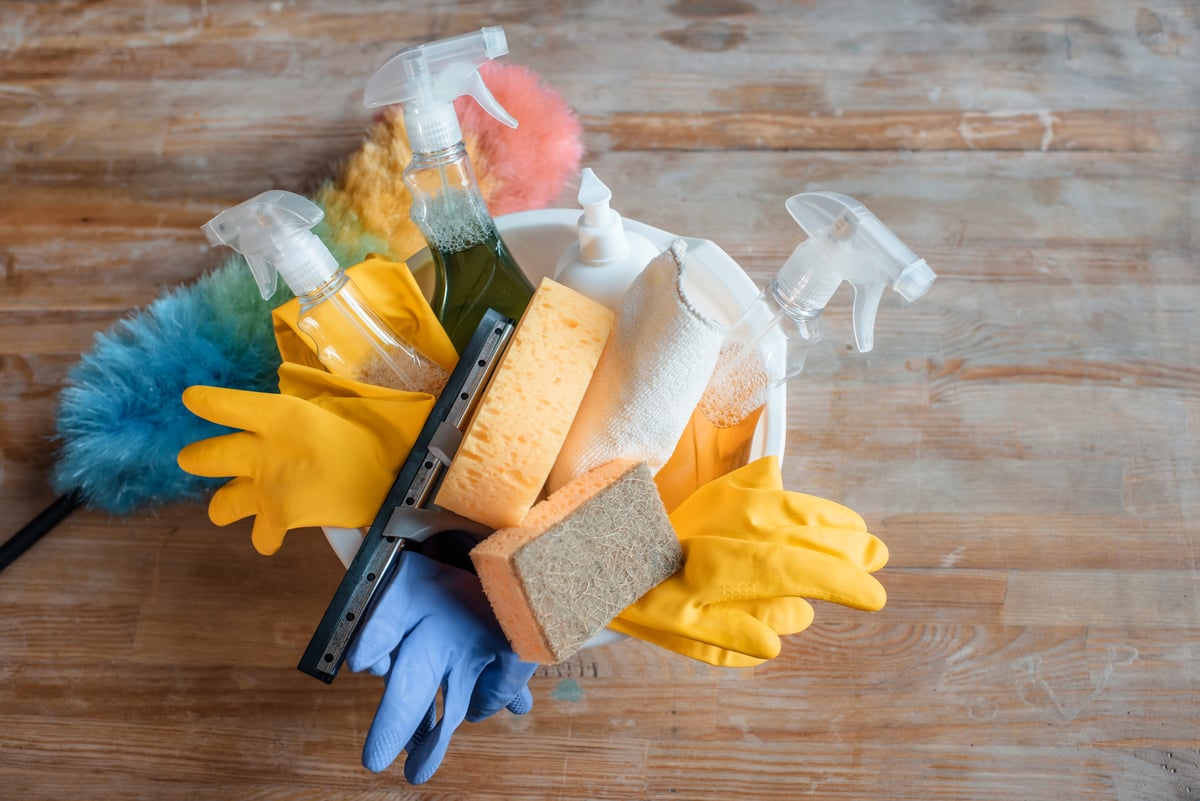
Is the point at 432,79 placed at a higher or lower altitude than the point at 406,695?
higher

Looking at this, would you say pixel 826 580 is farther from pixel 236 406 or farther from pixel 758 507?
pixel 236 406

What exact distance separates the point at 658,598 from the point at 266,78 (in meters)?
0.53

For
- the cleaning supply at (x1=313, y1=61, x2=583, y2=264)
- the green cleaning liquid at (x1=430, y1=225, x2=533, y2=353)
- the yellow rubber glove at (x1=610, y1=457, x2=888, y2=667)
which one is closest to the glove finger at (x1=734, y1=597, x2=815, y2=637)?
the yellow rubber glove at (x1=610, y1=457, x2=888, y2=667)

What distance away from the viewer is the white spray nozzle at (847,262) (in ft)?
1.35

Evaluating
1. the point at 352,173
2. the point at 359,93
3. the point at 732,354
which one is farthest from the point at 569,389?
the point at 359,93

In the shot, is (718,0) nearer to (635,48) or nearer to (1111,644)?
(635,48)

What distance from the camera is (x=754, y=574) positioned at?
1.37ft

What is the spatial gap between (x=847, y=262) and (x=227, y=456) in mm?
319

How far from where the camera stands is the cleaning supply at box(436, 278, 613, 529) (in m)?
0.42

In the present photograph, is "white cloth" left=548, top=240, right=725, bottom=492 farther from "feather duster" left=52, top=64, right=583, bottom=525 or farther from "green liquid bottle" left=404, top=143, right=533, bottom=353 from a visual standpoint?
"feather duster" left=52, top=64, right=583, bottom=525

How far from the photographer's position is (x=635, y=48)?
0.69m

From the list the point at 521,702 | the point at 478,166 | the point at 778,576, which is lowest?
the point at 521,702

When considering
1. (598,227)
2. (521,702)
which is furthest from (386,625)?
(598,227)

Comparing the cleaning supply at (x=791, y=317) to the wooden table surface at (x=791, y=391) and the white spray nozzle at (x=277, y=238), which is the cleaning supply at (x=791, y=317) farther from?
the white spray nozzle at (x=277, y=238)
